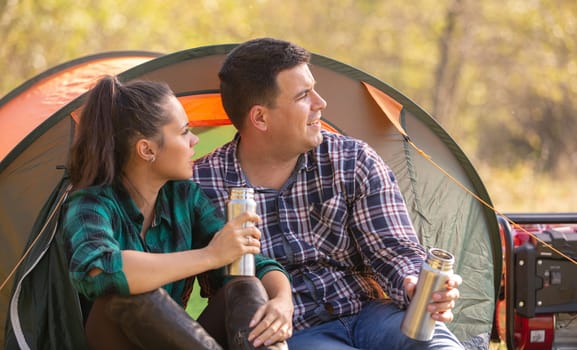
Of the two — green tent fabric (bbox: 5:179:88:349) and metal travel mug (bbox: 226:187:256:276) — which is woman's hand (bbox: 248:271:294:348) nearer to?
metal travel mug (bbox: 226:187:256:276)

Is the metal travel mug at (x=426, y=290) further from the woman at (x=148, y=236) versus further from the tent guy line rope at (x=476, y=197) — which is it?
the tent guy line rope at (x=476, y=197)

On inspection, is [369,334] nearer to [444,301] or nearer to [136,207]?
[444,301]

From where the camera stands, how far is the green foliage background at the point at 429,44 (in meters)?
8.59

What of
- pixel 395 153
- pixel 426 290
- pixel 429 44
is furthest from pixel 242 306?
pixel 429 44

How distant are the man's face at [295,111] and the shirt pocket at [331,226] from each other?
7.9 inches

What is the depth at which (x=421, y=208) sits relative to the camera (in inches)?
123

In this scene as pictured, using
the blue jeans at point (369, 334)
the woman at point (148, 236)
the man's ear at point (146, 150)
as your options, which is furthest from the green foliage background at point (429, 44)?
the man's ear at point (146, 150)

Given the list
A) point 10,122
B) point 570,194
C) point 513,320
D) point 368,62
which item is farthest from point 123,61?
point 368,62

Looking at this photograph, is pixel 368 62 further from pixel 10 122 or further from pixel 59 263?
pixel 59 263

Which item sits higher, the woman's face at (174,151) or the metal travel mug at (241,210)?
the woman's face at (174,151)

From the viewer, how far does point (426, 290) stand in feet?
6.80

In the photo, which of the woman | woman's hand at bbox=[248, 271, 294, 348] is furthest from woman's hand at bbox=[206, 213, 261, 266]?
woman's hand at bbox=[248, 271, 294, 348]

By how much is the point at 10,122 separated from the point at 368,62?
706 centimetres

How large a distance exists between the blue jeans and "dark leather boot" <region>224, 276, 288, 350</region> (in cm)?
30
